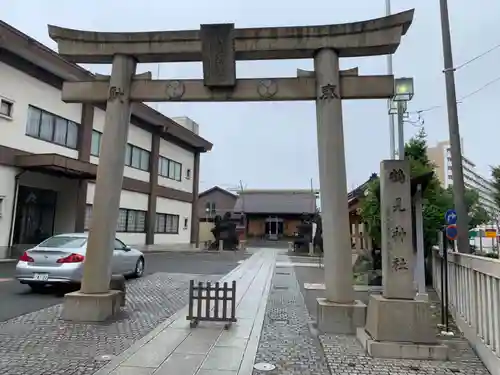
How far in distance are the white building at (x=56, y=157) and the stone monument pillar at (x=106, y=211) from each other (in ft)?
34.1

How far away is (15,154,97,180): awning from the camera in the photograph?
16719mm

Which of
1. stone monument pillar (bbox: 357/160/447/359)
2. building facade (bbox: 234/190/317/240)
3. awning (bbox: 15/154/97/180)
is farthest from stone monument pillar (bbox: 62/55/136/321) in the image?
building facade (bbox: 234/190/317/240)

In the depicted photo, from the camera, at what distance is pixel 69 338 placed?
606 cm

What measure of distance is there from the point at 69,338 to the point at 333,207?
4.74 m

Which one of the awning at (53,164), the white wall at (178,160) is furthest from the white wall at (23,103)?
the white wall at (178,160)

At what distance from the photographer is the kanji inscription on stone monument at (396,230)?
6.02 metres

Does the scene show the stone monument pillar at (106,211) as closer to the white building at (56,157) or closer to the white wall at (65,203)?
the white building at (56,157)

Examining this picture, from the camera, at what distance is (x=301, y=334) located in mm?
6664

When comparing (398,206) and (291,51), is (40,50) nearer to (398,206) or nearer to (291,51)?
(291,51)

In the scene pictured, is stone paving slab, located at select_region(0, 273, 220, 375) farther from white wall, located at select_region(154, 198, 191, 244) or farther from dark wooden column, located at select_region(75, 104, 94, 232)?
white wall, located at select_region(154, 198, 191, 244)

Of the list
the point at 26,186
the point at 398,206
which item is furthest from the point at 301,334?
the point at 26,186

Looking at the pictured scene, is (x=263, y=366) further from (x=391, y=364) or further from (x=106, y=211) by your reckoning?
(x=106, y=211)

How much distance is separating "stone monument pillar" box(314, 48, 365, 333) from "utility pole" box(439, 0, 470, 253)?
3962 millimetres

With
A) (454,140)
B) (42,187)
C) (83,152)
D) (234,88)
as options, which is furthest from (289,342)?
(83,152)
